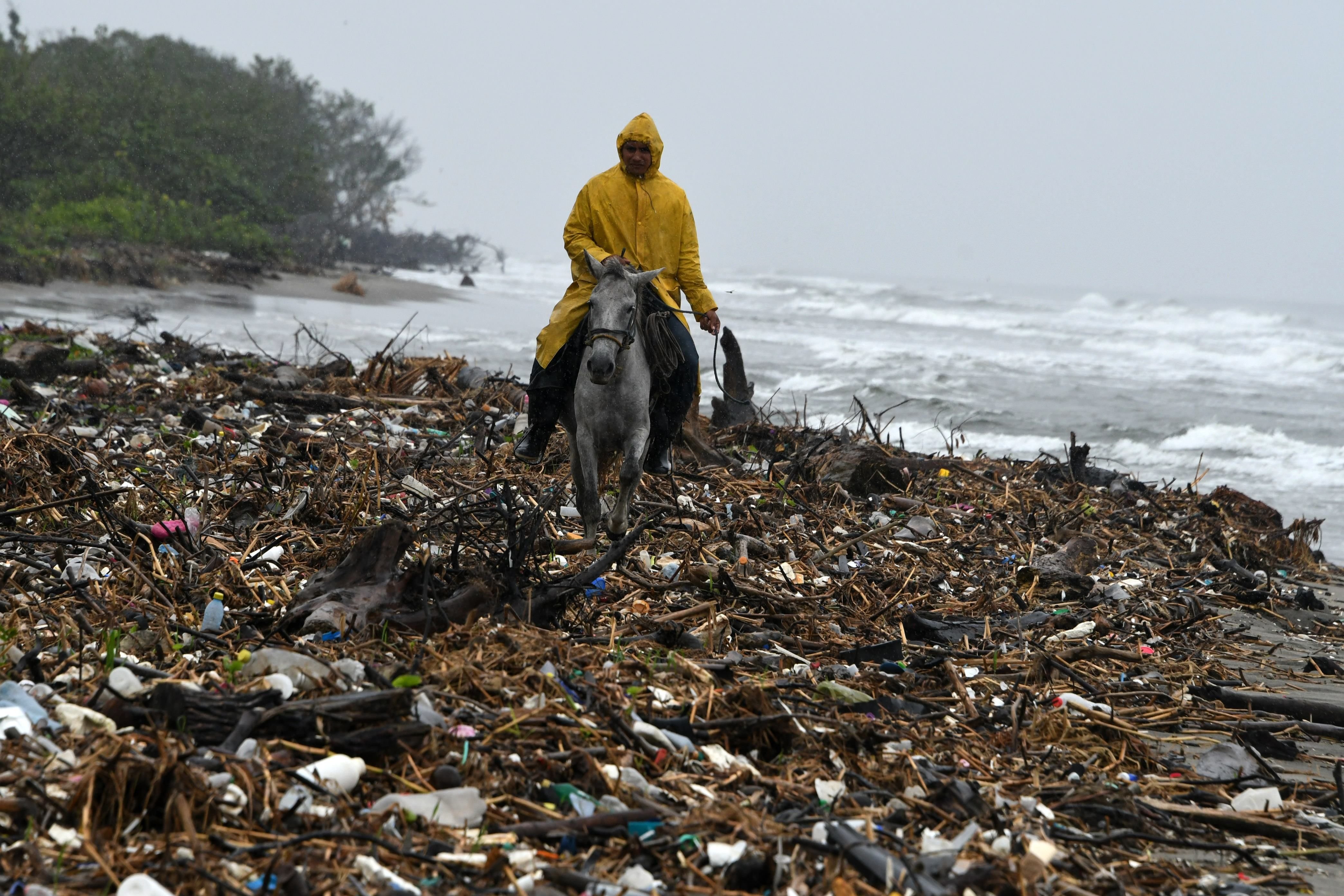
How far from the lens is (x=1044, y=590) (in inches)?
276

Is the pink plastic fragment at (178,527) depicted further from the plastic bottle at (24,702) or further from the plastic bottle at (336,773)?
the plastic bottle at (336,773)

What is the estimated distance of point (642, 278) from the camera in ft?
20.4

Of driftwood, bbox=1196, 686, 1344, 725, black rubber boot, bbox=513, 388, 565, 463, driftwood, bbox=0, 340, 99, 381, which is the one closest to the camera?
driftwood, bbox=1196, 686, 1344, 725

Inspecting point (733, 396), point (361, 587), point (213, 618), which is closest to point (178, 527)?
point (213, 618)

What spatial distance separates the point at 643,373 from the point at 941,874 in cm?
392

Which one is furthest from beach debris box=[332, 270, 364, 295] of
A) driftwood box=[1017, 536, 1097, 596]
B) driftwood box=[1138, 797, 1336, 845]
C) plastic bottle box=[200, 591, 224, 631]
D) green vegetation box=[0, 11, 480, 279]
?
driftwood box=[1138, 797, 1336, 845]

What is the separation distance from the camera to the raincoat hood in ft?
21.8

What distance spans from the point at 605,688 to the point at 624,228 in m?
3.50

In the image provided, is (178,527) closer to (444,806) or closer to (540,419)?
(540,419)

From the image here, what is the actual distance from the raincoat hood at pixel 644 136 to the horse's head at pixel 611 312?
90cm

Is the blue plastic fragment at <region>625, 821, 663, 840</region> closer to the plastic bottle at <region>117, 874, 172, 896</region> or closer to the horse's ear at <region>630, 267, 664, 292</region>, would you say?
the plastic bottle at <region>117, 874, 172, 896</region>

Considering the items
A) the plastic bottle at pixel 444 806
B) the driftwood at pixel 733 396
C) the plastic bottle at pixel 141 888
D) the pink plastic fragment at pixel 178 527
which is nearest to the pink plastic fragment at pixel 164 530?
the pink plastic fragment at pixel 178 527

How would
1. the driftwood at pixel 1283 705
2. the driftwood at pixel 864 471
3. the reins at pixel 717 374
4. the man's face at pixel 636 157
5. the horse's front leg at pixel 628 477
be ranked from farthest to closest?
the driftwood at pixel 864 471
the reins at pixel 717 374
the man's face at pixel 636 157
the horse's front leg at pixel 628 477
the driftwood at pixel 1283 705

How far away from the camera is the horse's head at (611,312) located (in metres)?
5.93
